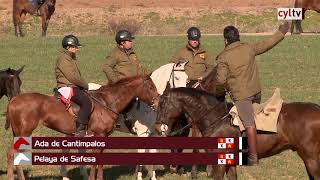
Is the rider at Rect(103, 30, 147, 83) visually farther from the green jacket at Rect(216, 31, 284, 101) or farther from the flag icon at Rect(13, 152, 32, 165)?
A: the green jacket at Rect(216, 31, 284, 101)

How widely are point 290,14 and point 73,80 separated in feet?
108

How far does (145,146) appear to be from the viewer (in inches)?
619

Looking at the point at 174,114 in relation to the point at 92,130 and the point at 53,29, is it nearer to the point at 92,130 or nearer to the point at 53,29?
the point at 92,130

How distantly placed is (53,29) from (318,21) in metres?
15.8

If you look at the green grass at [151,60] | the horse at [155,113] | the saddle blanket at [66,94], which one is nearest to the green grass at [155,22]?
the green grass at [151,60]

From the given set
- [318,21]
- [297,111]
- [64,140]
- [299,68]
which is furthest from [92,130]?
[318,21]

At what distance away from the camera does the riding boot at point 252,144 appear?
598 inches

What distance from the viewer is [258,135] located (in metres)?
15.4

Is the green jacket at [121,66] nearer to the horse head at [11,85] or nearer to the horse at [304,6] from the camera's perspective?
the horse head at [11,85]

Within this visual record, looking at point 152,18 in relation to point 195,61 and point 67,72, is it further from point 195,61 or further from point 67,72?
point 67,72

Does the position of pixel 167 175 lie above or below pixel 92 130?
below

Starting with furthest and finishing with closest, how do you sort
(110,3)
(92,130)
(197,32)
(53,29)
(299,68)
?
(110,3) → (53,29) → (299,68) → (197,32) → (92,130)

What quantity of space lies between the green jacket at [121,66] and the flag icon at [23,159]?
2.99 m

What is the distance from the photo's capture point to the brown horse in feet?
56.9
